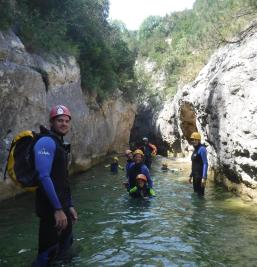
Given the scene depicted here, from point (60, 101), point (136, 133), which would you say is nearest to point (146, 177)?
point (60, 101)

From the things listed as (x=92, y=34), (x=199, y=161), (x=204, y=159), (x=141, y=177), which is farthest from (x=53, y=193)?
(x=92, y=34)

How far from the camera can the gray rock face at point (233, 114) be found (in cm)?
984

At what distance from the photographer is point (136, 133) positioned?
39188 mm

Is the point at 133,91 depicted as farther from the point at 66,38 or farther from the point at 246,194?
the point at 246,194

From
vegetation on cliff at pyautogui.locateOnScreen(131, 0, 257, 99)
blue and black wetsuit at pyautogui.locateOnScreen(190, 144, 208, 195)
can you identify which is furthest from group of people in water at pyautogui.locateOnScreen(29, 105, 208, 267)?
vegetation on cliff at pyautogui.locateOnScreen(131, 0, 257, 99)

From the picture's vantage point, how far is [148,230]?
295 inches

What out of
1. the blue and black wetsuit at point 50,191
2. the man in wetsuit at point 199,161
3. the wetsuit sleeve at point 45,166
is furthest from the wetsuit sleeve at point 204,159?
the wetsuit sleeve at point 45,166

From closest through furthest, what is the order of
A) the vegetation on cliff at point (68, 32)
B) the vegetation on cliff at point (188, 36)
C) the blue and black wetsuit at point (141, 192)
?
the blue and black wetsuit at point (141, 192) → the vegetation on cliff at point (68, 32) → the vegetation on cliff at point (188, 36)

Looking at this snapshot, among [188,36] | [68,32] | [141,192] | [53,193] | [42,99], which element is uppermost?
[188,36]

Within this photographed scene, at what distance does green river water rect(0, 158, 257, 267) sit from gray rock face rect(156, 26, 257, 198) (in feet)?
2.63

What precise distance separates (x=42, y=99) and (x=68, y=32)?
20.8 ft

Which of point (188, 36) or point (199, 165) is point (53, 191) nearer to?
point (199, 165)

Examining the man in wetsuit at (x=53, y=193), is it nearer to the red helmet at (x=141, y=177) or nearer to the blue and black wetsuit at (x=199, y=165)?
the red helmet at (x=141, y=177)

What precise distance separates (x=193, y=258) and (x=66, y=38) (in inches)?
475
